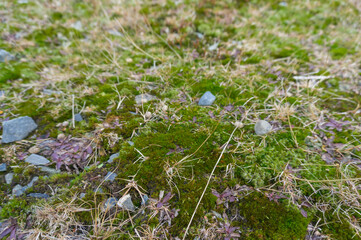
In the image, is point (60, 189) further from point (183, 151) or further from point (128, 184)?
point (183, 151)

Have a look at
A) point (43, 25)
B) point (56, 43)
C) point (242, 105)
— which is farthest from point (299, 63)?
point (43, 25)

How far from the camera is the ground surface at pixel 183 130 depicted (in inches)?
93.4

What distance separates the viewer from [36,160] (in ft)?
9.75

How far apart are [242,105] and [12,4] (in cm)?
859

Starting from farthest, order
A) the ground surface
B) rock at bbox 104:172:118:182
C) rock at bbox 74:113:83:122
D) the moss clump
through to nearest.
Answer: rock at bbox 74:113:83:122, rock at bbox 104:172:118:182, the ground surface, the moss clump

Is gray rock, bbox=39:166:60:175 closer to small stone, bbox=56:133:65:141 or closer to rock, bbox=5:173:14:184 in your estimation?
rock, bbox=5:173:14:184

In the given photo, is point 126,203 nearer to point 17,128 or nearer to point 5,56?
point 17,128

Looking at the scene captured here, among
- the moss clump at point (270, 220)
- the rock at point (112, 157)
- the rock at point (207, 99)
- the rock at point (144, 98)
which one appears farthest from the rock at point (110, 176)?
the rock at point (207, 99)

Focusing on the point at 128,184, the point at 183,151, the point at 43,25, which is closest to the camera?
the point at 128,184

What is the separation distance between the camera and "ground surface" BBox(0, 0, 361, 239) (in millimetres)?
2373

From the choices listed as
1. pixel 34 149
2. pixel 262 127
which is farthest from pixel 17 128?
pixel 262 127

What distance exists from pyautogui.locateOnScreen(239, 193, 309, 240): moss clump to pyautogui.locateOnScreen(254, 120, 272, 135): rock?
1.06 meters

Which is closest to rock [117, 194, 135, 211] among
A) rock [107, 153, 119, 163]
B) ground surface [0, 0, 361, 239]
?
ground surface [0, 0, 361, 239]

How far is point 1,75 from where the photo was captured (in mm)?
4344
